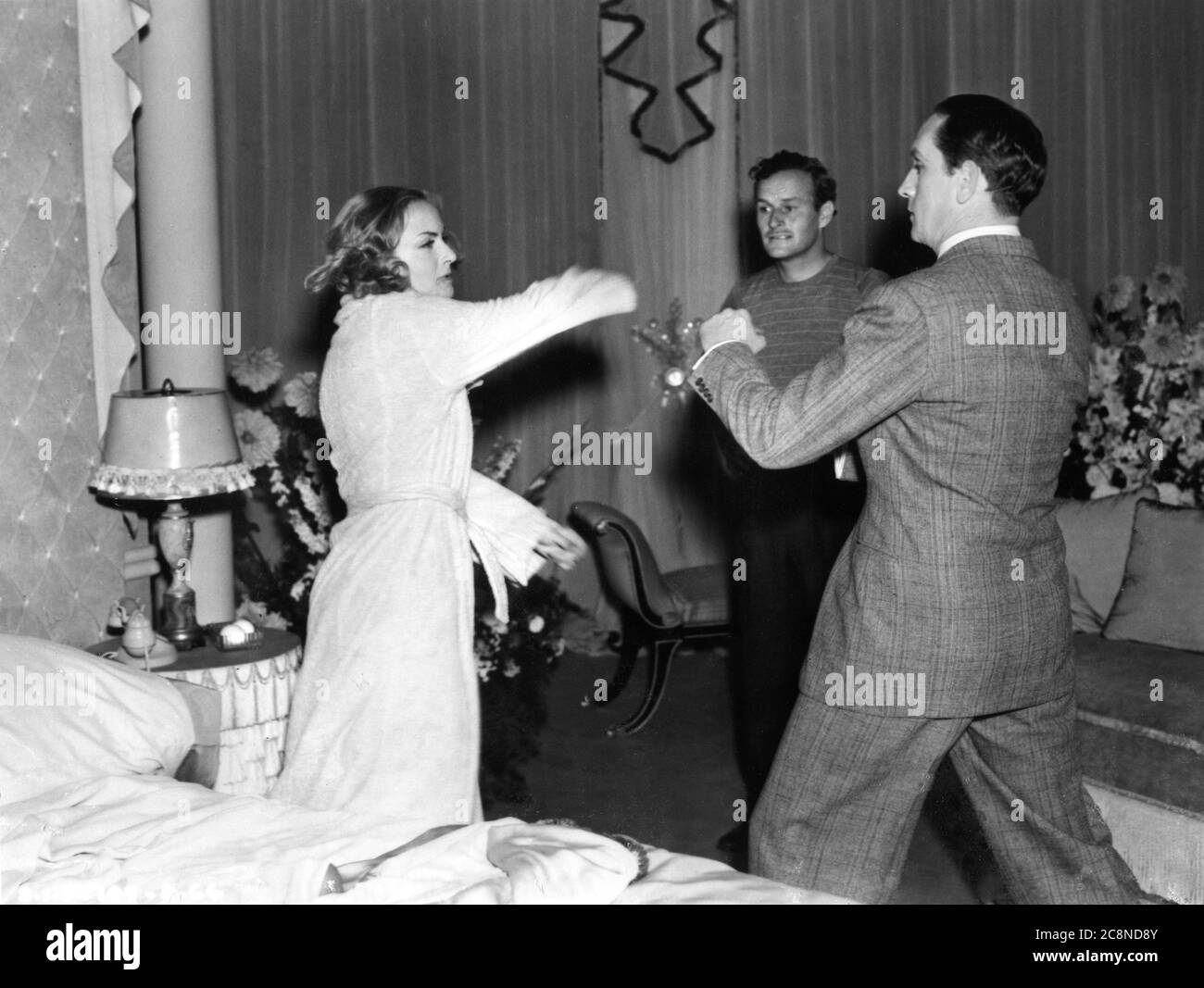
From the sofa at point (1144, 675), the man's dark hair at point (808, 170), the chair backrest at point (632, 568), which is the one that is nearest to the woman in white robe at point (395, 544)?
the man's dark hair at point (808, 170)

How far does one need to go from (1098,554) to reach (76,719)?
9.54 ft

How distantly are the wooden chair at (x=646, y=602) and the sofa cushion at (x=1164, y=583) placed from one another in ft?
4.69

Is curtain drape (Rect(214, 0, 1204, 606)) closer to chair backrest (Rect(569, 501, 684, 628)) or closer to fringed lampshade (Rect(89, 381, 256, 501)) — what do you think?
chair backrest (Rect(569, 501, 684, 628))

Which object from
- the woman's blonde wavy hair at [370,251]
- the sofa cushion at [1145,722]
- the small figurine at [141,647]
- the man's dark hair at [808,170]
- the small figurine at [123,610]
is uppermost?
the man's dark hair at [808,170]

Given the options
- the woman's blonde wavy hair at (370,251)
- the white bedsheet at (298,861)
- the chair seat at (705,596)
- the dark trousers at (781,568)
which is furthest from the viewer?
the chair seat at (705,596)

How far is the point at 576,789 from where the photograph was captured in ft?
14.1

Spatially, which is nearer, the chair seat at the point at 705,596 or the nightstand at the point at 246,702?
the nightstand at the point at 246,702

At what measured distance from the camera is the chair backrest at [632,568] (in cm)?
489

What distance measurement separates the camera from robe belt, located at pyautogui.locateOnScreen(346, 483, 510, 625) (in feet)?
9.21

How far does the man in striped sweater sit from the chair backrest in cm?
99

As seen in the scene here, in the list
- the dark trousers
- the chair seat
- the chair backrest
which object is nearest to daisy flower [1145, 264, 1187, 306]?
the dark trousers

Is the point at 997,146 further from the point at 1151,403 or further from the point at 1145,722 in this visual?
the point at 1151,403

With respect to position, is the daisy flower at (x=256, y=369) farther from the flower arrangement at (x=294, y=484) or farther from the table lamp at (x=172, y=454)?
the table lamp at (x=172, y=454)

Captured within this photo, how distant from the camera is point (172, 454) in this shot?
11.4ft
